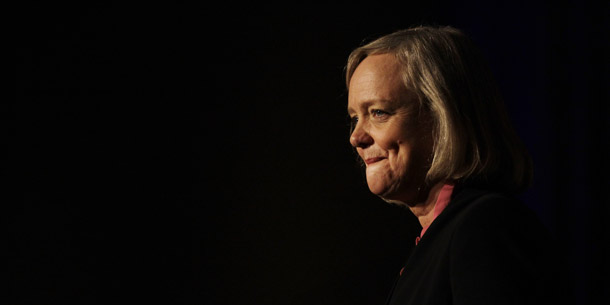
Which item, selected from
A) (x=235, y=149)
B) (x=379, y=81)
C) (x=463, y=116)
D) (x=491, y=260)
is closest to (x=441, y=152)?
(x=463, y=116)

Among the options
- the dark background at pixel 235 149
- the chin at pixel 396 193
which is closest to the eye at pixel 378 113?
the chin at pixel 396 193

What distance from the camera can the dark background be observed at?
6.44ft

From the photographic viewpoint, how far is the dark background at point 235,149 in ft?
6.44

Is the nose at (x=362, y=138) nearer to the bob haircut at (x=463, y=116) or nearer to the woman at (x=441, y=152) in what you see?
the woman at (x=441, y=152)

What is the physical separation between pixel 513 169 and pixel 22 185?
1710mm

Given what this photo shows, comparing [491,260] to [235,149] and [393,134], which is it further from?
[235,149]

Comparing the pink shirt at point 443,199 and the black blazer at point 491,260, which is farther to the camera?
the pink shirt at point 443,199

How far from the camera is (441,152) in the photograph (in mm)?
1126

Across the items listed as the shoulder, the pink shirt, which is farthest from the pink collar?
the shoulder

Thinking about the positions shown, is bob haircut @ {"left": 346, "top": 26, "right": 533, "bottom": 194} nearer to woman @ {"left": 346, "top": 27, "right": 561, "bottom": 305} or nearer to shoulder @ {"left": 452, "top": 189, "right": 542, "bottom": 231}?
woman @ {"left": 346, "top": 27, "right": 561, "bottom": 305}

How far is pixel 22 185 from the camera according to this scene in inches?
81.8

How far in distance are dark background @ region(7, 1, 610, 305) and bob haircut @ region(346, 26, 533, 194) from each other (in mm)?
899

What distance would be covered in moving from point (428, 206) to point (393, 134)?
167 millimetres

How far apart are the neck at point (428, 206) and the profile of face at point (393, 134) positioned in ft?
0.05
